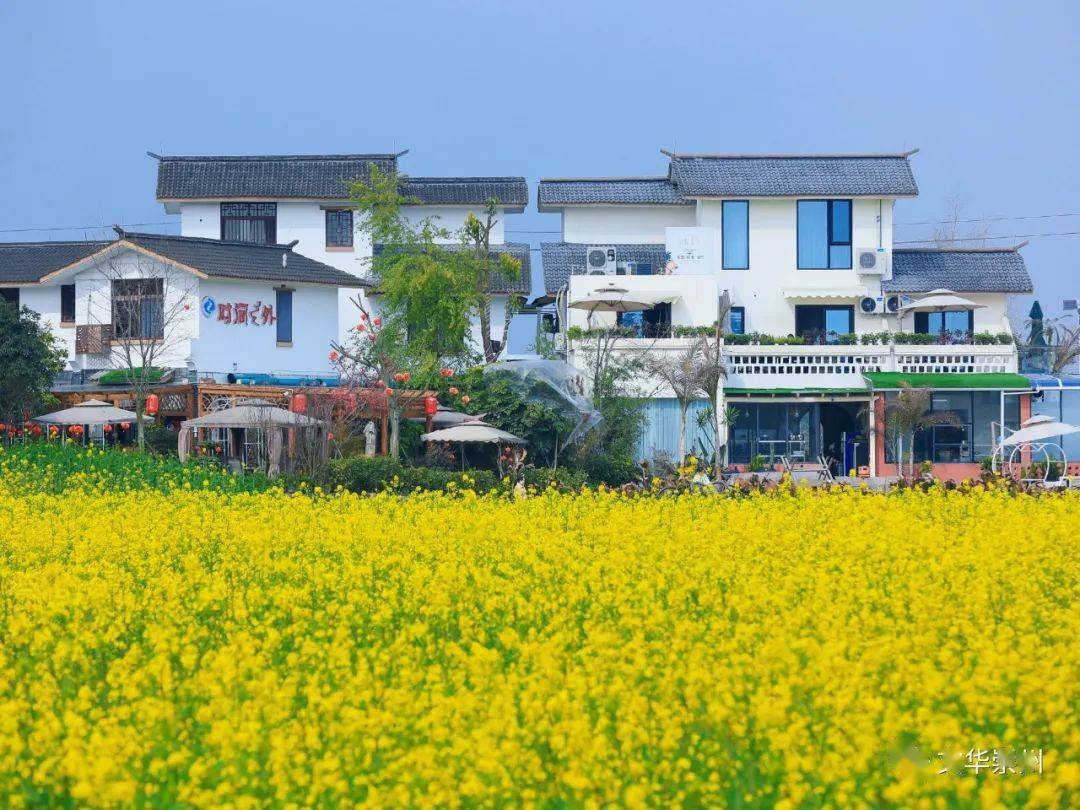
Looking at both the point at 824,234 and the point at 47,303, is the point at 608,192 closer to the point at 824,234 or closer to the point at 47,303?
the point at 824,234

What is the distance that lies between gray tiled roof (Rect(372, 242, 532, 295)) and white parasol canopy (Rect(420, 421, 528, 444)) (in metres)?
14.7

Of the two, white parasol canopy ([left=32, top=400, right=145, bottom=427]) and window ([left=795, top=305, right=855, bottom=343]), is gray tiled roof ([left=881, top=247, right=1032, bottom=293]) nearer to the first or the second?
window ([left=795, top=305, right=855, bottom=343])

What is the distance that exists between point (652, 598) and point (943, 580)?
2.37 m

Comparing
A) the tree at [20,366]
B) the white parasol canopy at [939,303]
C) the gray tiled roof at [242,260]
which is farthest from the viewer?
the white parasol canopy at [939,303]

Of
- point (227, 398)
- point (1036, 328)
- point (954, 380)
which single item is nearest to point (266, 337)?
point (227, 398)

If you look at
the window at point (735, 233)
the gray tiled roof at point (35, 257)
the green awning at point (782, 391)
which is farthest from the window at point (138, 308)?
the window at point (735, 233)

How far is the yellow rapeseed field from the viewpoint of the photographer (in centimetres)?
680

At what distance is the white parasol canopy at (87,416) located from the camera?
28.5m

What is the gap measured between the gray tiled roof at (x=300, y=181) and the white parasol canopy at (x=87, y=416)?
14840 mm

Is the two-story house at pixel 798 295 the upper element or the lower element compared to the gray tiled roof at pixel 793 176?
lower

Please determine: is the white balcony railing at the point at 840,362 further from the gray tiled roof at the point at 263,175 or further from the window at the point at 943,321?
the gray tiled roof at the point at 263,175

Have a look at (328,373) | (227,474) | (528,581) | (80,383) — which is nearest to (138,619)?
(528,581)

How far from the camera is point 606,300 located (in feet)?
119

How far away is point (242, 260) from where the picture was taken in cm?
3616
